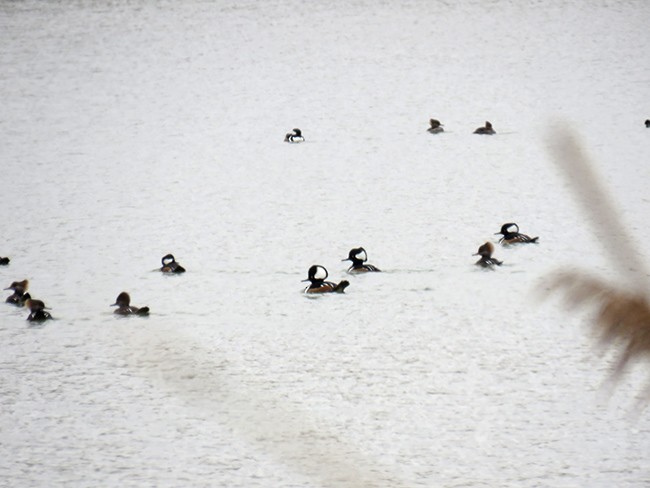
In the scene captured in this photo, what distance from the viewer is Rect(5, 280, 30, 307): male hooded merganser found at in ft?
14.8

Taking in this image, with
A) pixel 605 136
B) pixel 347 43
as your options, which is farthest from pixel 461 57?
pixel 605 136

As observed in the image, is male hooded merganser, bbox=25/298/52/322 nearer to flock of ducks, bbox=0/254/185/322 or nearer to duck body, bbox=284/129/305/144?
flock of ducks, bbox=0/254/185/322

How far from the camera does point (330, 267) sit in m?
5.11

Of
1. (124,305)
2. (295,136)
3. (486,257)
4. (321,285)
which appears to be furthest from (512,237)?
(295,136)

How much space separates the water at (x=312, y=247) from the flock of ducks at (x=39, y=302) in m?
0.08

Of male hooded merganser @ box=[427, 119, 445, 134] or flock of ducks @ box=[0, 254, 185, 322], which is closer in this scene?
flock of ducks @ box=[0, 254, 185, 322]

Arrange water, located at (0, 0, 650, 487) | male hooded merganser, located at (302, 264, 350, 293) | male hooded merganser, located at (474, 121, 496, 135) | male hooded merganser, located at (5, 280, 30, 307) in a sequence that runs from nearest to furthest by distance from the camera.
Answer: water, located at (0, 0, 650, 487), male hooded merganser, located at (5, 280, 30, 307), male hooded merganser, located at (302, 264, 350, 293), male hooded merganser, located at (474, 121, 496, 135)

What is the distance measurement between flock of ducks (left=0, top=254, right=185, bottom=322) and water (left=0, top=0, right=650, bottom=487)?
0.08 m

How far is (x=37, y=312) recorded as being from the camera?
4.27 m

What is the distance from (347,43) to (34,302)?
9.31m

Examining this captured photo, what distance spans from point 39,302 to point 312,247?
68.7 inches

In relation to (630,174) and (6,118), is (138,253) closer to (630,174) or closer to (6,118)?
(630,174)

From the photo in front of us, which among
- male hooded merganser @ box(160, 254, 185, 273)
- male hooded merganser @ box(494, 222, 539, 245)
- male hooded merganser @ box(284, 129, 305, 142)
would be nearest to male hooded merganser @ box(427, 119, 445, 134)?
male hooded merganser @ box(284, 129, 305, 142)

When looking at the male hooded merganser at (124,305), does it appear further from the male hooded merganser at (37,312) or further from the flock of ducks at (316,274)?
the male hooded merganser at (37,312)
